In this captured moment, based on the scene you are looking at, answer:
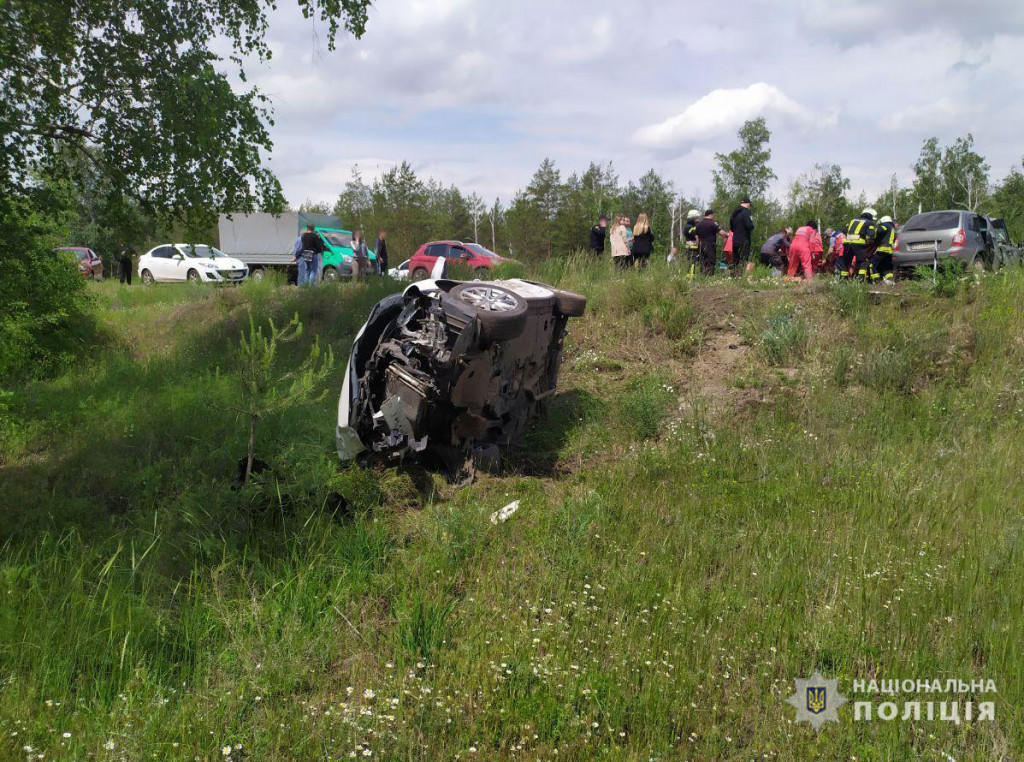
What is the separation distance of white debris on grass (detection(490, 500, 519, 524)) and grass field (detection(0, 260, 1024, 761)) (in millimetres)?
66

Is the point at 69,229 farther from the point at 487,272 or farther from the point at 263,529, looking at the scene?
the point at 263,529

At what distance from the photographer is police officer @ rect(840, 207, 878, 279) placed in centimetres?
1048

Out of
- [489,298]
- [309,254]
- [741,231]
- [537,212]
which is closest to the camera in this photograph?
[489,298]

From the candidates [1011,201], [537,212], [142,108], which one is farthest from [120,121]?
[1011,201]

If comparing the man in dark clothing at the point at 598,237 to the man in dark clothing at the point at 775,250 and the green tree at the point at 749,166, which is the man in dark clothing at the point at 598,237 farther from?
the green tree at the point at 749,166

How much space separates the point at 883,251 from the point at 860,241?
1.19ft

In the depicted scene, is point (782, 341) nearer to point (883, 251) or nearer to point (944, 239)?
point (883, 251)

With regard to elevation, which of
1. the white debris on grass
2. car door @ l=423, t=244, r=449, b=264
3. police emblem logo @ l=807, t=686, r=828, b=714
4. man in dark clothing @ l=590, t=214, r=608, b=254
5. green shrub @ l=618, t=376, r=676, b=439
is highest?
car door @ l=423, t=244, r=449, b=264

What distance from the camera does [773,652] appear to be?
11.1 feet

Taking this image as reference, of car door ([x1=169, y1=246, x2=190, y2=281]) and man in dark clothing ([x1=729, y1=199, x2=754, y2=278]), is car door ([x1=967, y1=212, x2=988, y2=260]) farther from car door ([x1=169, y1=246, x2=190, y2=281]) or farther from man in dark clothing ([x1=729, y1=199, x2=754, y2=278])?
car door ([x1=169, y1=246, x2=190, y2=281])

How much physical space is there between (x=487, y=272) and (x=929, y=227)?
26.9ft

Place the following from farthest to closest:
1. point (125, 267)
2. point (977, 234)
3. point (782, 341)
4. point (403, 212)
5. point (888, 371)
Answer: point (403, 212)
point (125, 267)
point (977, 234)
point (782, 341)
point (888, 371)

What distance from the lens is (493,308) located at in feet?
16.7

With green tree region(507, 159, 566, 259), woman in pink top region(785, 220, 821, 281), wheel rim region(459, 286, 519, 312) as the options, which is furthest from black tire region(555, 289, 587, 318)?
green tree region(507, 159, 566, 259)
